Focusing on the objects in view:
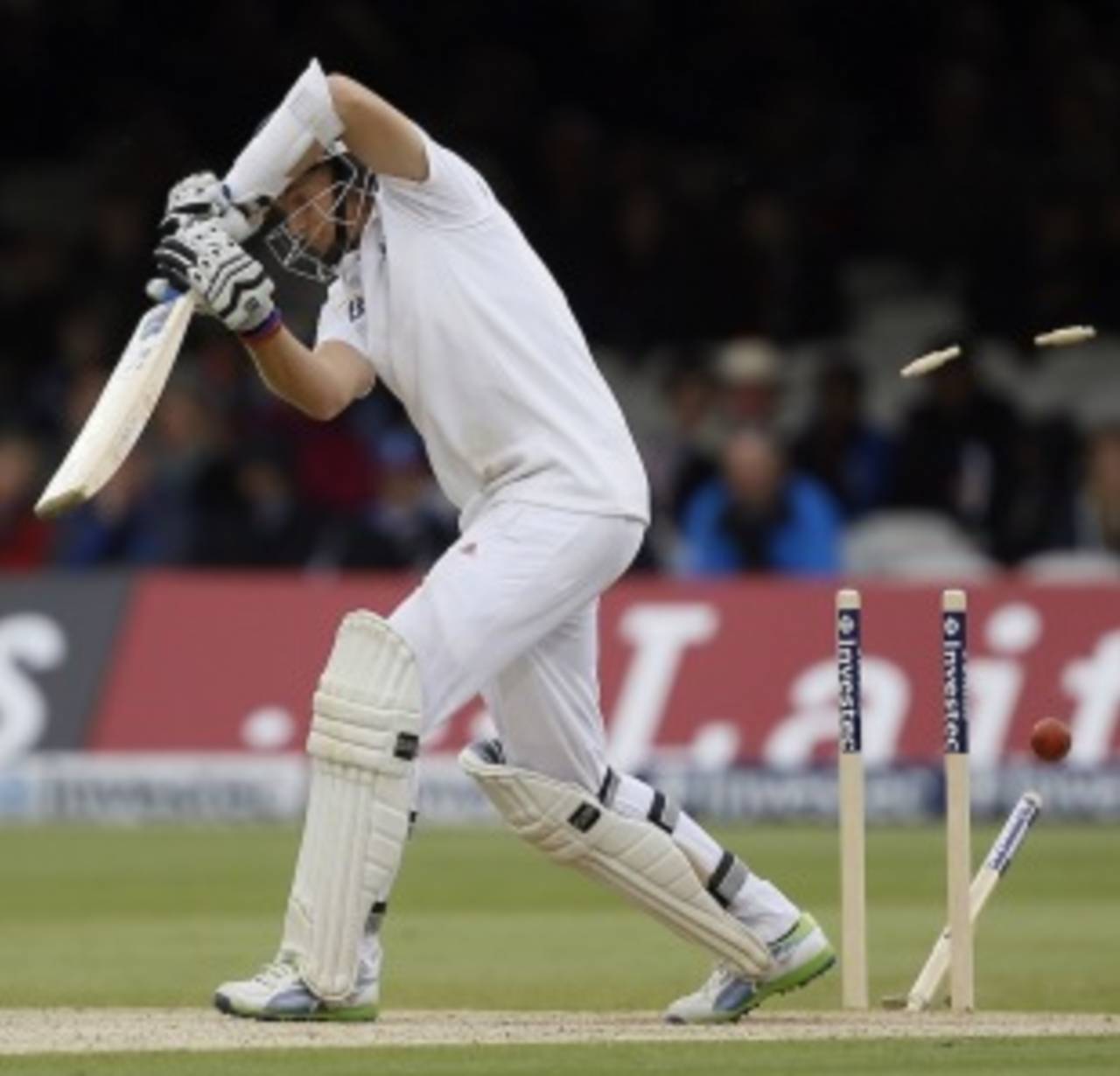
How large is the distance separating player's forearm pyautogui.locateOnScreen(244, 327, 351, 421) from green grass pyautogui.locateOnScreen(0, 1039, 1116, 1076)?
1.20m

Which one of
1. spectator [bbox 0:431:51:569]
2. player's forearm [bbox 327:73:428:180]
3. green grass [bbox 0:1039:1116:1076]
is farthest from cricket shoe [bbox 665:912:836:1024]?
spectator [bbox 0:431:51:569]

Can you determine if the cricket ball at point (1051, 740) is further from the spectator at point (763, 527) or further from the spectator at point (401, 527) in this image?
the spectator at point (401, 527)

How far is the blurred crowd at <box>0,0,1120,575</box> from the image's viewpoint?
51.8 feet

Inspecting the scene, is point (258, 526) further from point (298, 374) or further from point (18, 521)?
point (298, 374)

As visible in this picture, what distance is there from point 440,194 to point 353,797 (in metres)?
1.07

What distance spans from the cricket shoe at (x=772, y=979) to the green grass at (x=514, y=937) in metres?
0.59

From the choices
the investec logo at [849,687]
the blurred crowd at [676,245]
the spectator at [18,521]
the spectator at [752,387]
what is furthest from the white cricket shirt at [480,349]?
Result: the spectator at [18,521]

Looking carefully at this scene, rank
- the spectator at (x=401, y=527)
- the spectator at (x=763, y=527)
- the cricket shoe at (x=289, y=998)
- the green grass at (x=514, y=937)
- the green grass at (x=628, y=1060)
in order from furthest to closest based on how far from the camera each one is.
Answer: the spectator at (x=401, y=527), the spectator at (x=763, y=527), the cricket shoe at (x=289, y=998), the green grass at (x=514, y=937), the green grass at (x=628, y=1060)

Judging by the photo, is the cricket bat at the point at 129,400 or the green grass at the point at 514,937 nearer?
the green grass at the point at 514,937

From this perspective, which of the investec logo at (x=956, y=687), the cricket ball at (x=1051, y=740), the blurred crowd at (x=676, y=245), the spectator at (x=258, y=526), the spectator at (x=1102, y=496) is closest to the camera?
the investec logo at (x=956, y=687)

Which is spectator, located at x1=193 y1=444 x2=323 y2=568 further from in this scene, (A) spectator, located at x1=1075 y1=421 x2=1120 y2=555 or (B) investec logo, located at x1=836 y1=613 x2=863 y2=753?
(B) investec logo, located at x1=836 y1=613 x2=863 y2=753

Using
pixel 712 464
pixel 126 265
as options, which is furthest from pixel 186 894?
pixel 126 265

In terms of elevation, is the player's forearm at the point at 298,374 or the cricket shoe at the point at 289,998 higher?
the player's forearm at the point at 298,374

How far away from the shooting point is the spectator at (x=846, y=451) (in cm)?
1609
